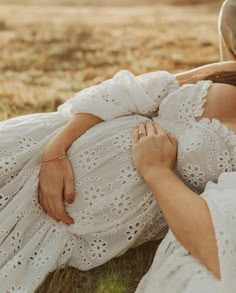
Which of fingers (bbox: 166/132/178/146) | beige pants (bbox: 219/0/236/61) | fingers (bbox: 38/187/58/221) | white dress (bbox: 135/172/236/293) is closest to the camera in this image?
white dress (bbox: 135/172/236/293)

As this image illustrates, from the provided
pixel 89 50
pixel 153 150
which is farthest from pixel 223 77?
pixel 89 50

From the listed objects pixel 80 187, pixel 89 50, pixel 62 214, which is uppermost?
pixel 80 187

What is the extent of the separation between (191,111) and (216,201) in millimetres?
578

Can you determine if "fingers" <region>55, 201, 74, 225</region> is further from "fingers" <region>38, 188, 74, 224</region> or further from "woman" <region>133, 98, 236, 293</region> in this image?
"woman" <region>133, 98, 236, 293</region>

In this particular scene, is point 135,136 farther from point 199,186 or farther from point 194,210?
point 194,210

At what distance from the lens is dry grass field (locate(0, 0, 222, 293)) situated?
3.00 m

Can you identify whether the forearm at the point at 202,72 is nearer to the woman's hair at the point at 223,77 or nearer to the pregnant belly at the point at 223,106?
the woman's hair at the point at 223,77

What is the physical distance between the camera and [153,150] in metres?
2.62

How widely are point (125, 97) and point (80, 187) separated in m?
0.42

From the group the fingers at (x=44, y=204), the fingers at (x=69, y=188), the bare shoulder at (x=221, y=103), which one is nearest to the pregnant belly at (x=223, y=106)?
the bare shoulder at (x=221, y=103)

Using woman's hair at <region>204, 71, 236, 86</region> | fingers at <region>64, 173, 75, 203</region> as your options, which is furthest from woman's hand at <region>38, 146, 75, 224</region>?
woman's hair at <region>204, 71, 236, 86</region>

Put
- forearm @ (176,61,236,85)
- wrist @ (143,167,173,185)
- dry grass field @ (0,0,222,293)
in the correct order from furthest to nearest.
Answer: dry grass field @ (0,0,222,293)
forearm @ (176,61,236,85)
wrist @ (143,167,173,185)

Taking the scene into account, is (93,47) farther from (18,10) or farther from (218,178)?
(218,178)

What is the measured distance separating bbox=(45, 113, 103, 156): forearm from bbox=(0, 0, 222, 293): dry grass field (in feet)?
1.77
